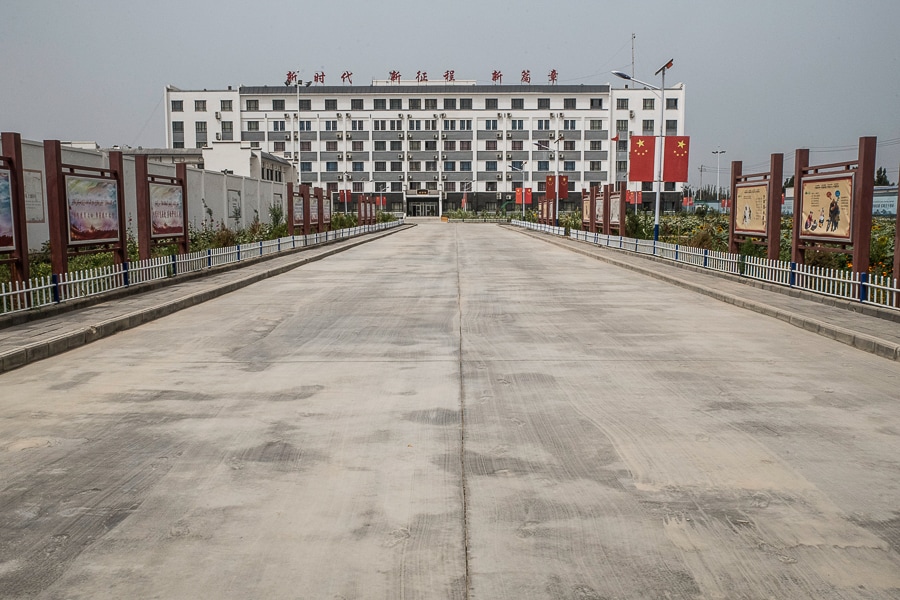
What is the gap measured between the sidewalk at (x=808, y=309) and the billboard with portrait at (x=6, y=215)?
12788mm

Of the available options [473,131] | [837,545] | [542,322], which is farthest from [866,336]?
[473,131]

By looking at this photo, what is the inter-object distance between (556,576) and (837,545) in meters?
1.63

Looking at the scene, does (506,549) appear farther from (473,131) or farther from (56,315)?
(473,131)

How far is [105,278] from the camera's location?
51.0ft

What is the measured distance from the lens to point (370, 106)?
4589 inches

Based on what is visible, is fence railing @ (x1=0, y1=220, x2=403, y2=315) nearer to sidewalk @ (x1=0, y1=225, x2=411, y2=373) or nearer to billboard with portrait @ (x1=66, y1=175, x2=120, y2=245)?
sidewalk @ (x1=0, y1=225, x2=411, y2=373)

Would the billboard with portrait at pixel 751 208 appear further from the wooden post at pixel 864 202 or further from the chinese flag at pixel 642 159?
the chinese flag at pixel 642 159

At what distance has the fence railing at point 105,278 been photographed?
42.3ft

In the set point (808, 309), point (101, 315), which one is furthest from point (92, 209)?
point (808, 309)

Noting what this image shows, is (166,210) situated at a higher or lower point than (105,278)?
higher

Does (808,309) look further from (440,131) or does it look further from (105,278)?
(440,131)

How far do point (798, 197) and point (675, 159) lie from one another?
11690mm

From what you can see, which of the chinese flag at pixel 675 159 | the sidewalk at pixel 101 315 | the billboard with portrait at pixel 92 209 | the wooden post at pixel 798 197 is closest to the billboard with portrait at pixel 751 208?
the wooden post at pixel 798 197

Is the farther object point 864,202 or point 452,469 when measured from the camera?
point 864,202
